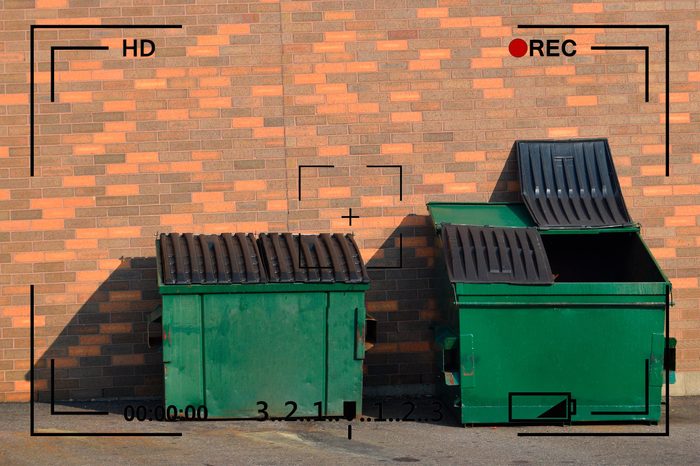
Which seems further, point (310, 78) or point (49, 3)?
point (310, 78)

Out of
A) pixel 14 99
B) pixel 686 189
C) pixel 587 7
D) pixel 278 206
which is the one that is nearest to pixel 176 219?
pixel 278 206

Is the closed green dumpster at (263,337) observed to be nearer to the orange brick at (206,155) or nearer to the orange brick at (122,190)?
the orange brick at (122,190)

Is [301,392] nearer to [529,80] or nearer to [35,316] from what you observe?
[35,316]

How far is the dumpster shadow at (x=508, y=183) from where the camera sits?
13289mm

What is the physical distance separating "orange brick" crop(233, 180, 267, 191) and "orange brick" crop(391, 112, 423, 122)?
1506 mm

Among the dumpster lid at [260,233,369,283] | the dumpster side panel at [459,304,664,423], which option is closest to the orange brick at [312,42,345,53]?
the dumpster lid at [260,233,369,283]

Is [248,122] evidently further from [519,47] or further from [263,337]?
[519,47]

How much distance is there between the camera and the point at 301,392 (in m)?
11.8

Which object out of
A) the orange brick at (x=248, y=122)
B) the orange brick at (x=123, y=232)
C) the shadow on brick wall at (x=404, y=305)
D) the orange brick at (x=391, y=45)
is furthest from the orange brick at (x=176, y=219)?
the orange brick at (x=391, y=45)

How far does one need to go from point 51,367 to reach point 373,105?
425 centimetres

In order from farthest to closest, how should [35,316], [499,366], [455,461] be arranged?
[35,316]
[499,366]
[455,461]

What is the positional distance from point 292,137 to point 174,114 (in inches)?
48.4

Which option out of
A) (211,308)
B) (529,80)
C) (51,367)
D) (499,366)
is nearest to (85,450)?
(211,308)

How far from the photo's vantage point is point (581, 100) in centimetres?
1332
